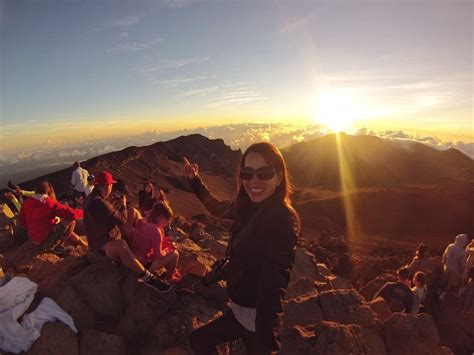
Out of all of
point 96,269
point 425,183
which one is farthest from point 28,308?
point 425,183

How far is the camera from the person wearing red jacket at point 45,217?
562 centimetres

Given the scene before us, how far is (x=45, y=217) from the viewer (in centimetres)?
574

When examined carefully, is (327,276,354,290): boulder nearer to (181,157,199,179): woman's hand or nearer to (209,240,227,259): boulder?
(209,240,227,259): boulder

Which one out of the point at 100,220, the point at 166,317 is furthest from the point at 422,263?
the point at 100,220

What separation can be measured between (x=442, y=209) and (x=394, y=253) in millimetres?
14334

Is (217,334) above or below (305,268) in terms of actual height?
above

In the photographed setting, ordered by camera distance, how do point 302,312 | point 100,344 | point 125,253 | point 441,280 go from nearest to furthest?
point 100,344, point 125,253, point 302,312, point 441,280

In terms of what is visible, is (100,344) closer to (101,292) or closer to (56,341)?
(56,341)

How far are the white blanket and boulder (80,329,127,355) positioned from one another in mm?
227

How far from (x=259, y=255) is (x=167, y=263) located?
2.99 m

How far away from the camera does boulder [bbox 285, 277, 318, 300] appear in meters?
6.10

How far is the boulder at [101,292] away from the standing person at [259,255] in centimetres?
218

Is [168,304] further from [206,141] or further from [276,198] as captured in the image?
[206,141]

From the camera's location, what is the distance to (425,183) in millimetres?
57406
